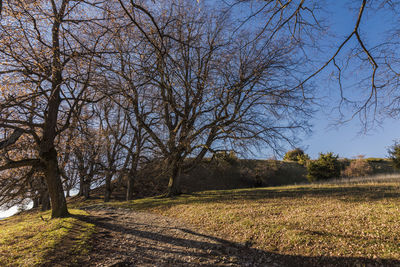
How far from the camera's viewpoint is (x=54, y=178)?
7707 millimetres

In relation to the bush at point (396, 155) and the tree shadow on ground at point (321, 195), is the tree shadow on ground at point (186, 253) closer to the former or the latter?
the tree shadow on ground at point (321, 195)

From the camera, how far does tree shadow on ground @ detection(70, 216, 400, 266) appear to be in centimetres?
396

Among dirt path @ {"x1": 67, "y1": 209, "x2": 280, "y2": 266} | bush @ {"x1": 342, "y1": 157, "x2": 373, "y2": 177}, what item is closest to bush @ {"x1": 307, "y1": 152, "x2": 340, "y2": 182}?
bush @ {"x1": 342, "y1": 157, "x2": 373, "y2": 177}

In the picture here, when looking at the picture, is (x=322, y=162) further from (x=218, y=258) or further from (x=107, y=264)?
(x=107, y=264)

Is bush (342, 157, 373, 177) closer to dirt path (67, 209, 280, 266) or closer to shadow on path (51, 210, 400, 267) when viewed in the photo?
shadow on path (51, 210, 400, 267)

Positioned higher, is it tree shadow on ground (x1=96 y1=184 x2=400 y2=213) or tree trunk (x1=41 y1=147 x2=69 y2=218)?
tree trunk (x1=41 y1=147 x2=69 y2=218)

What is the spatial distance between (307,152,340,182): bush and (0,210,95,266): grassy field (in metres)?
20.7

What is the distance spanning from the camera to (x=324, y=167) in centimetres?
2023

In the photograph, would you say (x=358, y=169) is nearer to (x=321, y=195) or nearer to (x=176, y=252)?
(x=321, y=195)

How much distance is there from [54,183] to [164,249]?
5491mm

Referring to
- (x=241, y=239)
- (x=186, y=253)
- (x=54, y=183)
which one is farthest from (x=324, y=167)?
(x=54, y=183)

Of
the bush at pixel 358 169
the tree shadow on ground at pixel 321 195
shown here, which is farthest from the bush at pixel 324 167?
the tree shadow on ground at pixel 321 195

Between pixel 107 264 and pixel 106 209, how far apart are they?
6861 millimetres

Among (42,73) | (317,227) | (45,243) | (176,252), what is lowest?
(176,252)
